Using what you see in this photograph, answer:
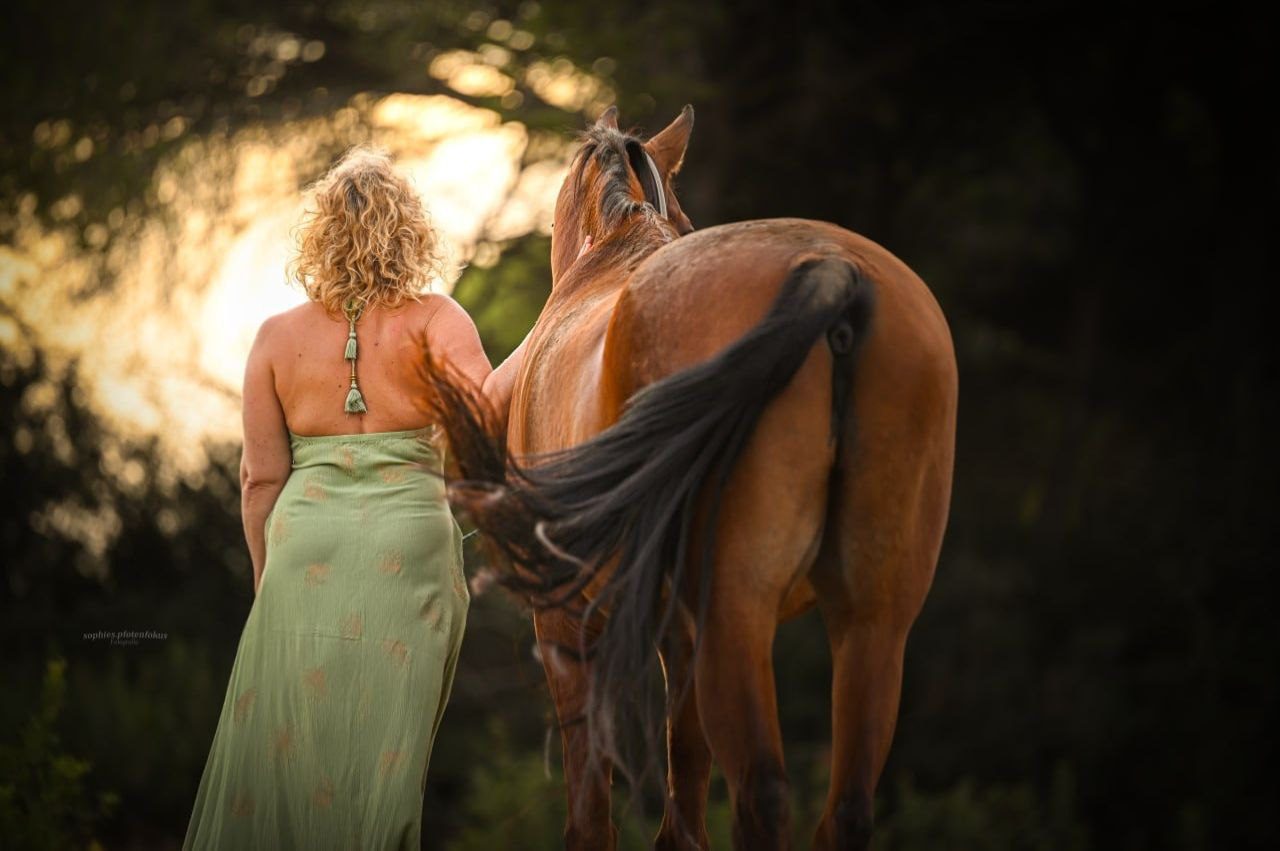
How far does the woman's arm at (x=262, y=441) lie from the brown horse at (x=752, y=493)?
70 centimetres

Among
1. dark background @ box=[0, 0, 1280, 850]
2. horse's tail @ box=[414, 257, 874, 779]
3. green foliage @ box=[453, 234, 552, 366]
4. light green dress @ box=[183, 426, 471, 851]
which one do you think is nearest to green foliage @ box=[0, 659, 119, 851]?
light green dress @ box=[183, 426, 471, 851]

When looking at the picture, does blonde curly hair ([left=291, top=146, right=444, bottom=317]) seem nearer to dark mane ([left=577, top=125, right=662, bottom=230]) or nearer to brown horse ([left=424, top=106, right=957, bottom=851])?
dark mane ([left=577, top=125, right=662, bottom=230])

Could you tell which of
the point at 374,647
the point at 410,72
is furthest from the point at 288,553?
the point at 410,72

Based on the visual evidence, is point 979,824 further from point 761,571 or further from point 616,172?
point 761,571

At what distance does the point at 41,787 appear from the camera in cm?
477

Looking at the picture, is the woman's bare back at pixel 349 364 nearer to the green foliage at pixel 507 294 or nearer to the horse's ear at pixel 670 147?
the horse's ear at pixel 670 147

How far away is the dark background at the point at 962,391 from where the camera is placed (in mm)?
8109

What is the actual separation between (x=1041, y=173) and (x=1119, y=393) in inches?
71.5

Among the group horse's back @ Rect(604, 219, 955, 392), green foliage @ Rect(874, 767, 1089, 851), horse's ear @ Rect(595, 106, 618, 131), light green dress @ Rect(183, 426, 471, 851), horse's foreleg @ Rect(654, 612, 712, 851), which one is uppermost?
horse's ear @ Rect(595, 106, 618, 131)

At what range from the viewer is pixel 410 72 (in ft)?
27.2

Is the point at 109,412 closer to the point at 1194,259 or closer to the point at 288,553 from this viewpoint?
the point at 288,553

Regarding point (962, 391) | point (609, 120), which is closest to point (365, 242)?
point (609, 120)

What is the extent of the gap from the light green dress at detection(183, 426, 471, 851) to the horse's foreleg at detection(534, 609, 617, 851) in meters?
0.26

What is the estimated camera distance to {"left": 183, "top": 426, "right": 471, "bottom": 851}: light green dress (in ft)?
10.2
